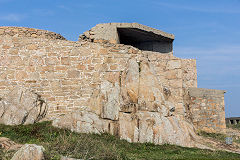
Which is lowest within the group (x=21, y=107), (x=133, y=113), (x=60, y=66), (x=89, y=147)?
(x=89, y=147)

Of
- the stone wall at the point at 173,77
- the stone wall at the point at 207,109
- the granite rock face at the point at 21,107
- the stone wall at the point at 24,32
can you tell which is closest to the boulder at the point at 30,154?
the granite rock face at the point at 21,107

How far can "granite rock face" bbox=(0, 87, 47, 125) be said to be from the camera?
9891mm

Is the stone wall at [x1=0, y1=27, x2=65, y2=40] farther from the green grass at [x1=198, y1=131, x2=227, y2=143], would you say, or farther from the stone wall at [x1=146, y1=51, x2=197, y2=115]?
the green grass at [x1=198, y1=131, x2=227, y2=143]

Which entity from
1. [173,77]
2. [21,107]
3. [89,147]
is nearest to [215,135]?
[173,77]

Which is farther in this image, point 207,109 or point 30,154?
point 207,109

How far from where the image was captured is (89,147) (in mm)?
6973

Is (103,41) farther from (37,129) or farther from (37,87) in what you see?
(37,129)

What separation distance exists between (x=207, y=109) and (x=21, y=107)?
9695 mm

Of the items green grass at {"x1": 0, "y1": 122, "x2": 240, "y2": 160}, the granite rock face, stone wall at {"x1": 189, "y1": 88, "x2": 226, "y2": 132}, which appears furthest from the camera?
stone wall at {"x1": 189, "y1": 88, "x2": 226, "y2": 132}

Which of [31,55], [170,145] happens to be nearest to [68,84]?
[31,55]

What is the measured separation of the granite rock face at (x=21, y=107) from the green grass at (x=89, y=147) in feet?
1.63

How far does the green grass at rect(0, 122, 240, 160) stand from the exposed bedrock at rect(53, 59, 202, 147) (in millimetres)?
489

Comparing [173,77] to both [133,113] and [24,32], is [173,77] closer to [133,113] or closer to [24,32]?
[133,113]

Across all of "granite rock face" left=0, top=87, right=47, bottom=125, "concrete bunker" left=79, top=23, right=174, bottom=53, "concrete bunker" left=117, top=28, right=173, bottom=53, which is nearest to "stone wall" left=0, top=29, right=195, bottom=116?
"granite rock face" left=0, top=87, right=47, bottom=125
